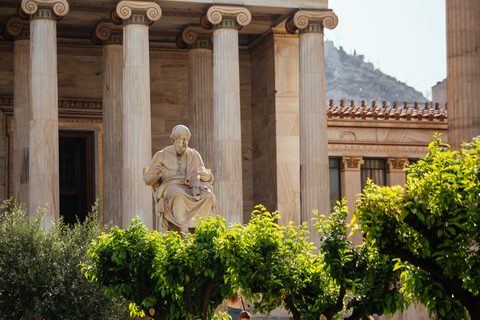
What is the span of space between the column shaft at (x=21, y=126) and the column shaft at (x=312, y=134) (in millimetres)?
9454

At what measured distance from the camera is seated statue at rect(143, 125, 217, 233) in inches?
775

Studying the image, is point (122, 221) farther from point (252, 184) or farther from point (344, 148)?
point (344, 148)

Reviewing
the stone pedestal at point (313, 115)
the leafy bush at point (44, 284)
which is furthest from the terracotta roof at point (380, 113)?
the leafy bush at point (44, 284)

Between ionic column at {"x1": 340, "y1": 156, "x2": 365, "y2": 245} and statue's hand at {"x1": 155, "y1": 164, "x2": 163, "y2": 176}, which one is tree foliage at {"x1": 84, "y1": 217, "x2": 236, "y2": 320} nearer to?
statue's hand at {"x1": 155, "y1": 164, "x2": 163, "y2": 176}

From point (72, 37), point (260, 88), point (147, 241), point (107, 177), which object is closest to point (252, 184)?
point (260, 88)

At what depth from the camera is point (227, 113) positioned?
108ft

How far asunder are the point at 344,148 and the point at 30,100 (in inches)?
590

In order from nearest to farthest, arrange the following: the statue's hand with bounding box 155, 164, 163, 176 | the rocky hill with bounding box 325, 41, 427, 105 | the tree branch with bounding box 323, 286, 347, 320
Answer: the tree branch with bounding box 323, 286, 347, 320 → the statue's hand with bounding box 155, 164, 163, 176 → the rocky hill with bounding box 325, 41, 427, 105

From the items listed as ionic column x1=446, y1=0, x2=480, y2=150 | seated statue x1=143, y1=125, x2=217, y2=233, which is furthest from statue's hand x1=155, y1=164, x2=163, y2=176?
ionic column x1=446, y1=0, x2=480, y2=150

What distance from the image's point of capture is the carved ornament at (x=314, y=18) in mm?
34344

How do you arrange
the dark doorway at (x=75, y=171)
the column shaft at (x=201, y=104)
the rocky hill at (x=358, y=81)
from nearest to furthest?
the column shaft at (x=201, y=104) < the dark doorway at (x=75, y=171) < the rocky hill at (x=358, y=81)

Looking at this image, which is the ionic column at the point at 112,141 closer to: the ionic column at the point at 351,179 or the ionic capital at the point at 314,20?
the ionic capital at the point at 314,20

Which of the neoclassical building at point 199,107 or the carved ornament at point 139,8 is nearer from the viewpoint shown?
the neoclassical building at point 199,107

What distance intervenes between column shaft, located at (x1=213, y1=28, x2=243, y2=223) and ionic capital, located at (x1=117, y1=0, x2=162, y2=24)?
2249 mm
